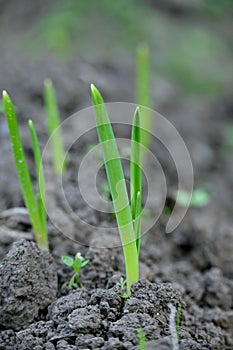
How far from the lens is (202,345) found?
135cm

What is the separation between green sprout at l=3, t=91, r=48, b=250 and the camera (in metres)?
1.54

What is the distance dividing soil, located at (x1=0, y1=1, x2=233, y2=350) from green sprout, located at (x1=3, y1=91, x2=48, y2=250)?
61 millimetres

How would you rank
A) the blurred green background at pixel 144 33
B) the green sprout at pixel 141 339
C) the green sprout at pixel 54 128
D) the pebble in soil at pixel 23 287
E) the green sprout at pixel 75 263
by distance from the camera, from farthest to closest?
the blurred green background at pixel 144 33
the green sprout at pixel 54 128
the green sprout at pixel 75 263
the pebble in soil at pixel 23 287
the green sprout at pixel 141 339

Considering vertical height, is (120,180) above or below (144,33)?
below

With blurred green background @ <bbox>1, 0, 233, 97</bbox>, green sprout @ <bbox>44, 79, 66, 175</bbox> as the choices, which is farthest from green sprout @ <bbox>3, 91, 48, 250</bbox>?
blurred green background @ <bbox>1, 0, 233, 97</bbox>

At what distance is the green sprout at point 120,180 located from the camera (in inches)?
53.7

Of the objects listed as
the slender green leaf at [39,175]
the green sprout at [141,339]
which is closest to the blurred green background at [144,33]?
the slender green leaf at [39,175]

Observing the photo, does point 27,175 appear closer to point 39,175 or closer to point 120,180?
point 39,175

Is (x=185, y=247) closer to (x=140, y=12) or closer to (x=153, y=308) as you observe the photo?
(x=153, y=308)

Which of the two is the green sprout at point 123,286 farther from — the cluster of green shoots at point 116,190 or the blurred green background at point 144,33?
the blurred green background at point 144,33

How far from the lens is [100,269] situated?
1659 millimetres

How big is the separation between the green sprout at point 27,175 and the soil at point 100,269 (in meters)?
0.06

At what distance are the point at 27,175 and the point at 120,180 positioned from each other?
339 mm

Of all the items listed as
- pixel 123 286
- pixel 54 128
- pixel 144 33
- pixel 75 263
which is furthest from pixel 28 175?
pixel 144 33
